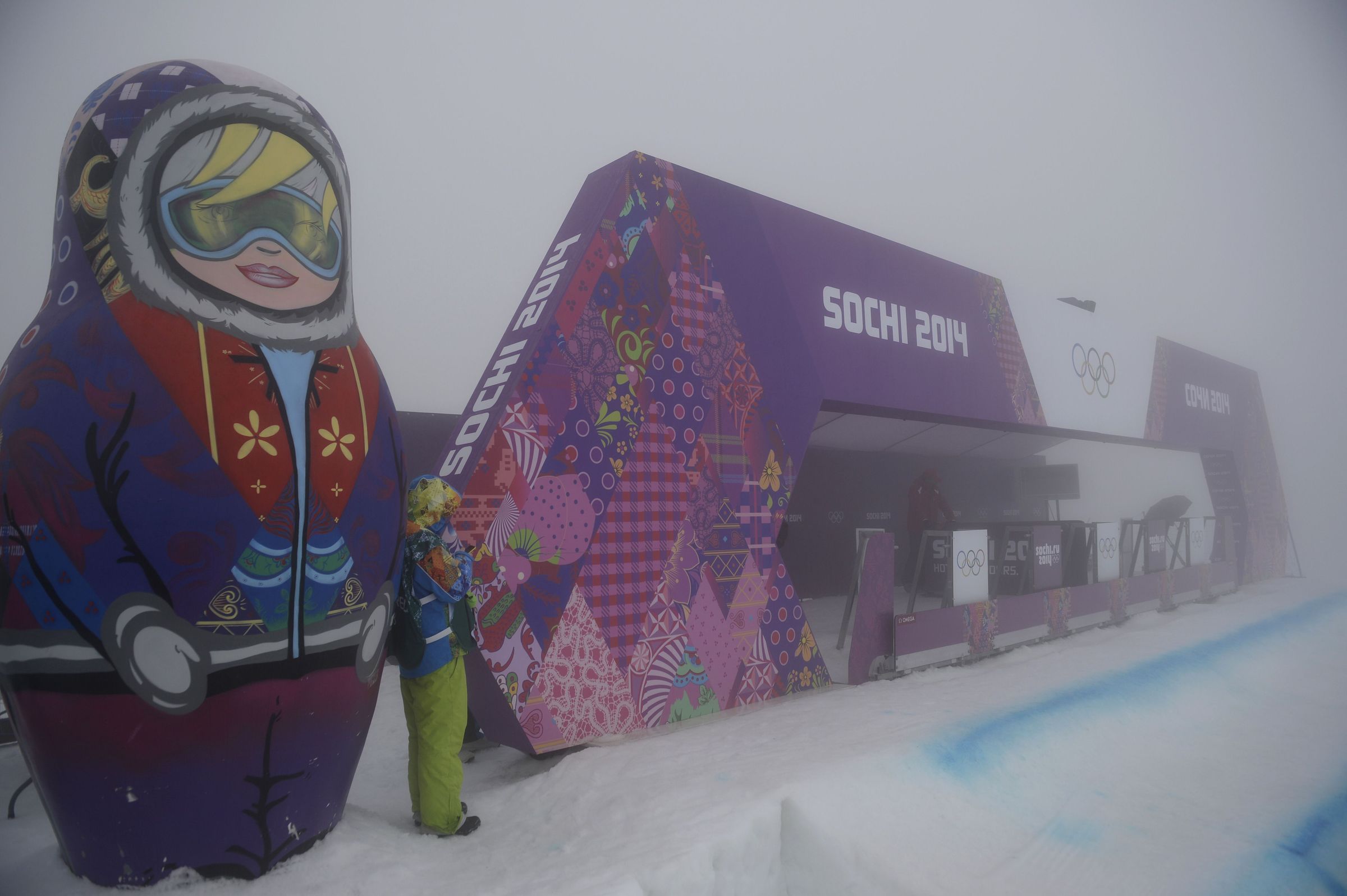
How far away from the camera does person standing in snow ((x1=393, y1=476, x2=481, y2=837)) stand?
11.0 ft

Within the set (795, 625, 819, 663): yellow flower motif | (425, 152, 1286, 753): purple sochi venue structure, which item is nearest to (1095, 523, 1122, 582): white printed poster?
(425, 152, 1286, 753): purple sochi venue structure

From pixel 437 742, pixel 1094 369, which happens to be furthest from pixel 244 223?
pixel 1094 369

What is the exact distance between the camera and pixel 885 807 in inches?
141

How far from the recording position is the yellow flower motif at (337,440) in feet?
9.46

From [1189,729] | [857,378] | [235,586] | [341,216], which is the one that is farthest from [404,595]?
[1189,729]

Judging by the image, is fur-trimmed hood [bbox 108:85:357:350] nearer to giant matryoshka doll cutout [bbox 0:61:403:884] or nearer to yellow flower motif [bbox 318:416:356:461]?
giant matryoshka doll cutout [bbox 0:61:403:884]

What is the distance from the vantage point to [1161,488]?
674 inches

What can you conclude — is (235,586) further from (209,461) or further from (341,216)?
(341,216)

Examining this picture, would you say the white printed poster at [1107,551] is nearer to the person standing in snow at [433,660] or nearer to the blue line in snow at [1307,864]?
the blue line in snow at [1307,864]

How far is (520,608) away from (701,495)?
154cm

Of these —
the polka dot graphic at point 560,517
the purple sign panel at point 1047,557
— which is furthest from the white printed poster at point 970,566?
the polka dot graphic at point 560,517

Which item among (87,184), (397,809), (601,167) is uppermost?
(601,167)

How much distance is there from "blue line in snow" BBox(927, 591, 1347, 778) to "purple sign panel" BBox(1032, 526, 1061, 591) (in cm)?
126

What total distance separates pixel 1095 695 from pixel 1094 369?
5.29 m
